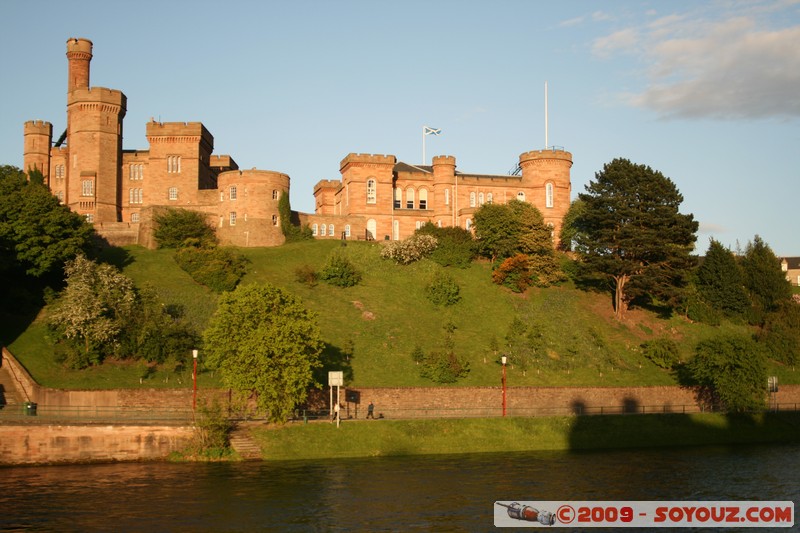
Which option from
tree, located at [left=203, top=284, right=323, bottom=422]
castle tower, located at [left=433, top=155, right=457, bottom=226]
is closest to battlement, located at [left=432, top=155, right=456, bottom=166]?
castle tower, located at [left=433, top=155, right=457, bottom=226]

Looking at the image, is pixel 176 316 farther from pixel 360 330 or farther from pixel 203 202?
pixel 203 202

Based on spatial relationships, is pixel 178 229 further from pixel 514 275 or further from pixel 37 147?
pixel 514 275

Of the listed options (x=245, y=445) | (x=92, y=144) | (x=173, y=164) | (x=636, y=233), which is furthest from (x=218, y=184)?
(x=245, y=445)

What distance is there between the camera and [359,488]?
125ft

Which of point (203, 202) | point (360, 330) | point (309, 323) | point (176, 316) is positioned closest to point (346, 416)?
point (309, 323)

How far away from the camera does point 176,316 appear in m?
63.2

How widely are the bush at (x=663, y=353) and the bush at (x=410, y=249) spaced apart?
938 inches

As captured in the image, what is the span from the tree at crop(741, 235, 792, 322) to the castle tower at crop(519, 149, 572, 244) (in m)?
20.5

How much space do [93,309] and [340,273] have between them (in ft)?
78.6

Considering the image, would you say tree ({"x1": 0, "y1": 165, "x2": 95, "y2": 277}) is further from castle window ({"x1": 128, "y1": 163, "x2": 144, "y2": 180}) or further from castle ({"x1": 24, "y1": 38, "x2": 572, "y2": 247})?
castle window ({"x1": 128, "y1": 163, "x2": 144, "y2": 180})

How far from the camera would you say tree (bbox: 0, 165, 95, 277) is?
61281 mm

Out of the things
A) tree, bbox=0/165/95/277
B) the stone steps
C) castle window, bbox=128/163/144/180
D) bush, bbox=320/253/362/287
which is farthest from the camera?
castle window, bbox=128/163/144/180

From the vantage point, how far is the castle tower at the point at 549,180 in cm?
9369

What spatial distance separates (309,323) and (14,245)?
26.4 m
